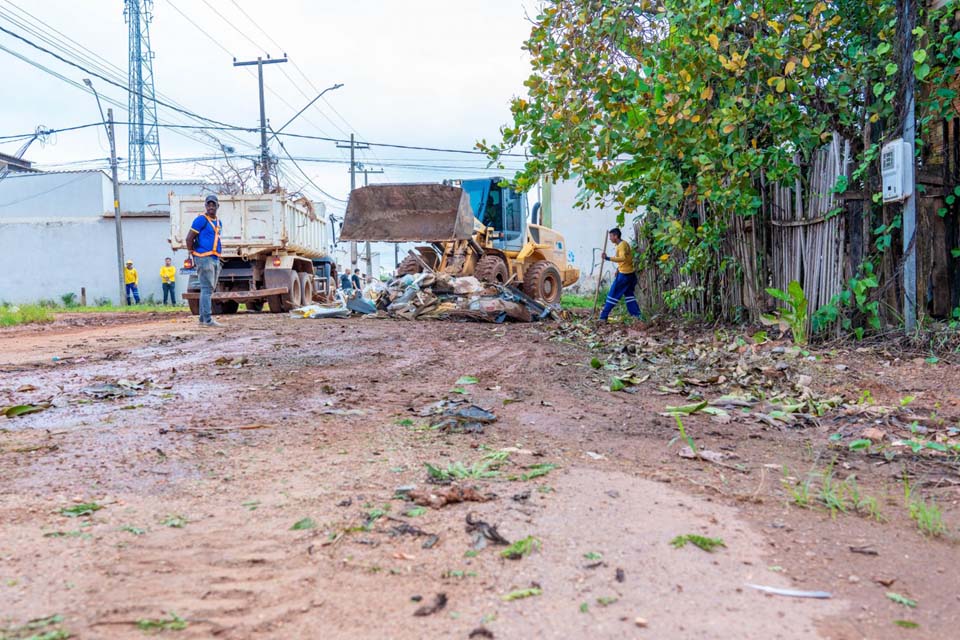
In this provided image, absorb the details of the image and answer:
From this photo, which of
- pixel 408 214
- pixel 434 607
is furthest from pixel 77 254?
pixel 434 607

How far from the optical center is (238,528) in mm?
2711

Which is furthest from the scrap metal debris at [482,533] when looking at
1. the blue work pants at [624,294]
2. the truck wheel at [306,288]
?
the truck wheel at [306,288]

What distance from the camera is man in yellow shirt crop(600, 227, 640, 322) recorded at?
1160 cm

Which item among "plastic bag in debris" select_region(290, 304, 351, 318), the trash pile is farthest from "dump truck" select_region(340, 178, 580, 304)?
"plastic bag in debris" select_region(290, 304, 351, 318)

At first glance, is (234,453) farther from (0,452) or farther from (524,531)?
(524,531)

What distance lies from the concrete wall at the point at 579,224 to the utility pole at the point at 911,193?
25291 mm

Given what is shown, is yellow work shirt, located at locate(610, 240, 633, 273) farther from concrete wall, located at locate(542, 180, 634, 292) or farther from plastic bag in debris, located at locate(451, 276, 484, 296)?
concrete wall, located at locate(542, 180, 634, 292)

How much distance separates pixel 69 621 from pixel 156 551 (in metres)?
0.48

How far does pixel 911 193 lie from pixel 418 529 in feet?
18.5

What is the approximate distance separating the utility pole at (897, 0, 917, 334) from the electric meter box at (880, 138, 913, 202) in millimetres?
92

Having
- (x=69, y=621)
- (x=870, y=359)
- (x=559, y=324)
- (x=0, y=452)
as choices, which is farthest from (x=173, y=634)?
(x=559, y=324)

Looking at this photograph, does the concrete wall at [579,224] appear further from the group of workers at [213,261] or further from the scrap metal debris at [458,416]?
the scrap metal debris at [458,416]

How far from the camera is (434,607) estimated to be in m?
2.13

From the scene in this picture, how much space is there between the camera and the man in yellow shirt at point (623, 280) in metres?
11.6
